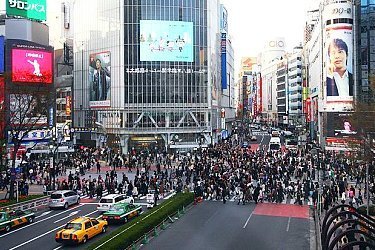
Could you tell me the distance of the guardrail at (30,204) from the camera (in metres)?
28.4

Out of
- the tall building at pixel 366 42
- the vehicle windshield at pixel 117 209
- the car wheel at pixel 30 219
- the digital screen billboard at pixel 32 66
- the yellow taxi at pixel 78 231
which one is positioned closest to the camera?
the yellow taxi at pixel 78 231

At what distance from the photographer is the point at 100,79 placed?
246 ft

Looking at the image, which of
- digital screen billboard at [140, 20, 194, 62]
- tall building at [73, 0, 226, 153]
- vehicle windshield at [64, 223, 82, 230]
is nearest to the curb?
vehicle windshield at [64, 223, 82, 230]

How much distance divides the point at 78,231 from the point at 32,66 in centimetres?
4557

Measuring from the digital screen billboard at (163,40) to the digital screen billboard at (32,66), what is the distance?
44.9 feet

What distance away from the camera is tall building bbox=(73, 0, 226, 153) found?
70.2 meters

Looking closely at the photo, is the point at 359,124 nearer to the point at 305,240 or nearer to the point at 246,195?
the point at 246,195

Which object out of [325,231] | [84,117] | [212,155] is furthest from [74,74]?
[325,231]

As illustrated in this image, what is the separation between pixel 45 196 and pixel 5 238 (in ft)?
31.0

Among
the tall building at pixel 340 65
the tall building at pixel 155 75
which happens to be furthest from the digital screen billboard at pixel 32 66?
the tall building at pixel 340 65

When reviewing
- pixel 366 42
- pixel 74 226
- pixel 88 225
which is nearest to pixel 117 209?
pixel 88 225

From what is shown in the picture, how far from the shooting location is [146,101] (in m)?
71.1

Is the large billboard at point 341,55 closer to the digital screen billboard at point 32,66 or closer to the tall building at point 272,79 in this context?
the digital screen billboard at point 32,66

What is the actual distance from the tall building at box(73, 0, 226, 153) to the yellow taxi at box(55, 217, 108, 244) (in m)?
45.7
